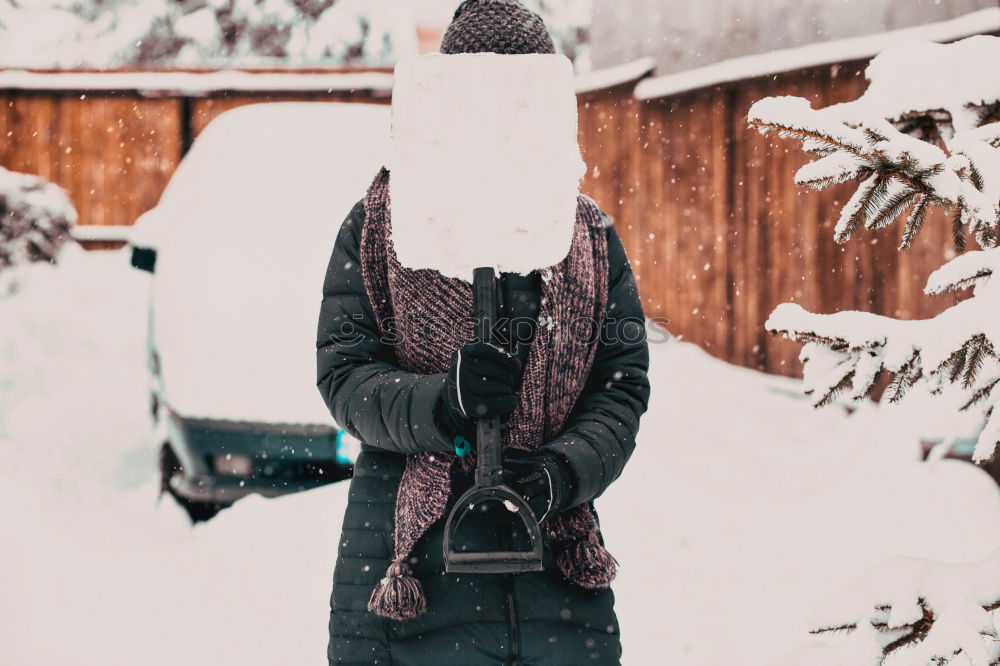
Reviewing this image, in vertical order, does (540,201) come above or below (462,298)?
above

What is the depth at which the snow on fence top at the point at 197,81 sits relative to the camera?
1066 cm

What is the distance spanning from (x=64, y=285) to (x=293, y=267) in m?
5.42

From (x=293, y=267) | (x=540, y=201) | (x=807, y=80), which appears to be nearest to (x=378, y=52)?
(x=807, y=80)

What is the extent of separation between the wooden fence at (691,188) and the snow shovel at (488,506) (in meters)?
5.03

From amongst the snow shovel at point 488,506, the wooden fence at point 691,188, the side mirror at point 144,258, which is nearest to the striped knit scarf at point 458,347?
the snow shovel at point 488,506

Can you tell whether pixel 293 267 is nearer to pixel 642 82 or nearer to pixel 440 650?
pixel 440 650

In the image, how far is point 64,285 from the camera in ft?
28.9

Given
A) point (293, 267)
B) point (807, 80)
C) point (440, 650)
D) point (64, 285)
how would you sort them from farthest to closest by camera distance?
point (64, 285), point (807, 80), point (293, 267), point (440, 650)

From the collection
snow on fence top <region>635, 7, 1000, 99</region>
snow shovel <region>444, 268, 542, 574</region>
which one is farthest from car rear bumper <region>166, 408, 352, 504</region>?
snow on fence top <region>635, 7, 1000, 99</region>

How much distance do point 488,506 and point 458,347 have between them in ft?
0.95

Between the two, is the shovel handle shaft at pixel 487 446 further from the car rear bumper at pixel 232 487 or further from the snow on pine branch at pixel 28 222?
the snow on pine branch at pixel 28 222

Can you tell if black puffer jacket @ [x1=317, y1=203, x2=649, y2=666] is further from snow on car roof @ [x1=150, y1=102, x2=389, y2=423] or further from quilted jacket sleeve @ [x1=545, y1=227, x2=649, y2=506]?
snow on car roof @ [x1=150, y1=102, x2=389, y2=423]

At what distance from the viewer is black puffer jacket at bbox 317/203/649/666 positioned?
5.49ft

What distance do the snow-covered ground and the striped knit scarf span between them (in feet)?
6.73
